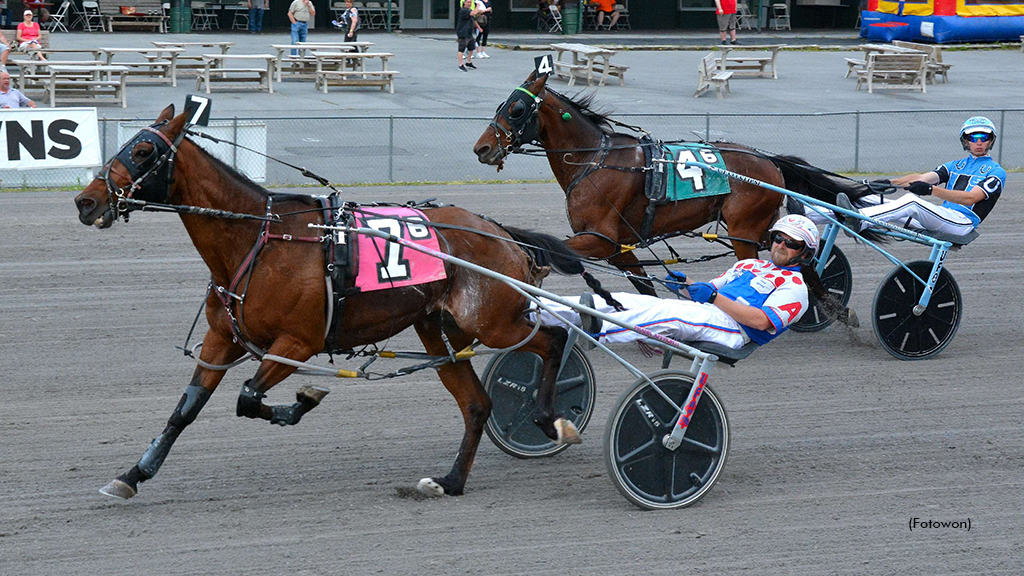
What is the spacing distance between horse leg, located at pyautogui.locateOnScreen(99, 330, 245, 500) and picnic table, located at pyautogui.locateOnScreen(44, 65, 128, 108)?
568 inches

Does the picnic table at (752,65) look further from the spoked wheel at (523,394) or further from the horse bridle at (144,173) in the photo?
the horse bridle at (144,173)

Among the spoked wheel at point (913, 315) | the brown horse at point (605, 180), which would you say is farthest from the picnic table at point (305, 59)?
the spoked wheel at point (913, 315)

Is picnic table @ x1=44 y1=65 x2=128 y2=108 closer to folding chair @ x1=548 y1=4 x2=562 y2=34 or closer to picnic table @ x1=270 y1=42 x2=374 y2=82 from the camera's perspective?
picnic table @ x1=270 y1=42 x2=374 y2=82

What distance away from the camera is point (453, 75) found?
24.5m

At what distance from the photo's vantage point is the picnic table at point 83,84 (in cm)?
1838

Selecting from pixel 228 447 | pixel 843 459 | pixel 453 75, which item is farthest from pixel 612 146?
pixel 453 75

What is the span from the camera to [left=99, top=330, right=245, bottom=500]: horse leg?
16.9 ft

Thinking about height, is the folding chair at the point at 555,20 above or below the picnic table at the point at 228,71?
above

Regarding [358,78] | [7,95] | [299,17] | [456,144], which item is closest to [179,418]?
[7,95]

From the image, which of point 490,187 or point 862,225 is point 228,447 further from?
point 490,187

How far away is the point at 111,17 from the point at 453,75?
10548 mm

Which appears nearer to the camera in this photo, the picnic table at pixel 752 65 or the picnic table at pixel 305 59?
the picnic table at pixel 305 59

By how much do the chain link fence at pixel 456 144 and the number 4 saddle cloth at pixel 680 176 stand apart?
6.33 m

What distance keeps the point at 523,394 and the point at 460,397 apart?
464 millimetres
